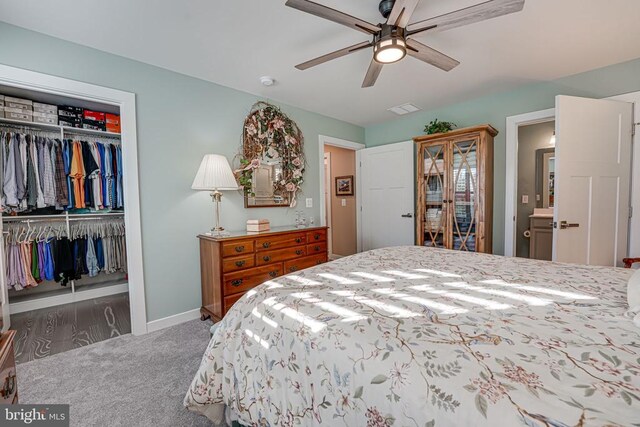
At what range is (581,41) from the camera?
7.16ft

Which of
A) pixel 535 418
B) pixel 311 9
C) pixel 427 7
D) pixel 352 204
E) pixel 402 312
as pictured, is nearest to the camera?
pixel 535 418

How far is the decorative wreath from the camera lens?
122 inches

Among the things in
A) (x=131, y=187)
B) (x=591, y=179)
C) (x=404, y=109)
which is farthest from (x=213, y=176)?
(x=591, y=179)

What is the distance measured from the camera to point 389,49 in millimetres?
1715

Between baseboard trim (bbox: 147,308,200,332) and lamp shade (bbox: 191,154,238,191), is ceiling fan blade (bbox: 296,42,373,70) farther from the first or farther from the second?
baseboard trim (bbox: 147,308,200,332)

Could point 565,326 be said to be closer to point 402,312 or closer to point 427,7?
point 402,312

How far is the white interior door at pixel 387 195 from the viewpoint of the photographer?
391 centimetres

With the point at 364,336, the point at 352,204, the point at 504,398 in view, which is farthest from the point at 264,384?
the point at 352,204

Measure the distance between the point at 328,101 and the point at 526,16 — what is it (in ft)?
6.73

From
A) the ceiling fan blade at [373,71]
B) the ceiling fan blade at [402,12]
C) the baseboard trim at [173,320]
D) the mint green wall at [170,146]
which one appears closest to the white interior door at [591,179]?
the ceiling fan blade at [373,71]

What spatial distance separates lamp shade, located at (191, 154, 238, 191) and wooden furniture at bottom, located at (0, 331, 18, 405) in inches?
68.9

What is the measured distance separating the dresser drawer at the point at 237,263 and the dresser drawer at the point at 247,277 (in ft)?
0.15

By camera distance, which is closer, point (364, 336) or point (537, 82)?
point (364, 336)

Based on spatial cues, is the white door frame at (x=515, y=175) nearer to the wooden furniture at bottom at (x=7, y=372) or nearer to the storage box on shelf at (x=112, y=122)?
the wooden furniture at bottom at (x=7, y=372)
